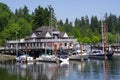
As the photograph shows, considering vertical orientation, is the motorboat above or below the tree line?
below

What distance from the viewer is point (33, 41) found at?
14350 cm

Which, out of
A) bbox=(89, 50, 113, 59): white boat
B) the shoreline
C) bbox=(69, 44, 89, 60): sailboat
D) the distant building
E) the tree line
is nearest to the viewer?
bbox=(69, 44, 89, 60): sailboat

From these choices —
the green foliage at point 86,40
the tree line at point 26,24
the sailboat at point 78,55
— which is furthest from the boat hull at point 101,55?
the green foliage at point 86,40

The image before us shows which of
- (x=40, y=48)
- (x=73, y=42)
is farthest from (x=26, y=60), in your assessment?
(x=73, y=42)

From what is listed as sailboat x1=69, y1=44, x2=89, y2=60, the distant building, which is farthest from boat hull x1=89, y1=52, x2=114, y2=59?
the distant building

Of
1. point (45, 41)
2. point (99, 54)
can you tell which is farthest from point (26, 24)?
point (99, 54)

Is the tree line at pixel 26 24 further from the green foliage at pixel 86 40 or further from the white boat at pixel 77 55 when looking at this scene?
the white boat at pixel 77 55

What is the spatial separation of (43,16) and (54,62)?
58923mm

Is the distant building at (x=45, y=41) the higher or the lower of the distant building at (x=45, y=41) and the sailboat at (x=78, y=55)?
the higher

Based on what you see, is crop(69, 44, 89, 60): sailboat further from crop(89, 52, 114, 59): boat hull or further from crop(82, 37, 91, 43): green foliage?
crop(82, 37, 91, 43): green foliage

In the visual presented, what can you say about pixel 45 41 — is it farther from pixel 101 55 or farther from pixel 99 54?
pixel 101 55

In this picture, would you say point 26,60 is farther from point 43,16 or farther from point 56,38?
point 43,16

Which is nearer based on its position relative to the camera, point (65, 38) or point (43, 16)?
point (65, 38)

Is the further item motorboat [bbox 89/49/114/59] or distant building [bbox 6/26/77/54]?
distant building [bbox 6/26/77/54]
